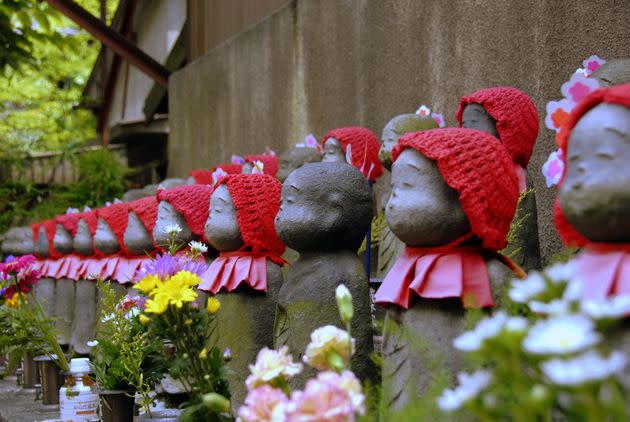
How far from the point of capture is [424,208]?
107 inches

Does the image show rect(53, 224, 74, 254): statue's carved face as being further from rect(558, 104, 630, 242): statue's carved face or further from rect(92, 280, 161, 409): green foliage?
rect(558, 104, 630, 242): statue's carved face

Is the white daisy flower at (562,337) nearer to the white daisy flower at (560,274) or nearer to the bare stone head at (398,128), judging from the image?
the white daisy flower at (560,274)

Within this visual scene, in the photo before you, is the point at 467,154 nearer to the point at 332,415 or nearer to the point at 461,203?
the point at 461,203

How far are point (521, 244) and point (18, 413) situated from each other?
2.69m

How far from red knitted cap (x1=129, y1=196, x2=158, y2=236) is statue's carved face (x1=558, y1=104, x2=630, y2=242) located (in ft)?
10.7

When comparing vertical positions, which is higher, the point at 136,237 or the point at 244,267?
the point at 136,237

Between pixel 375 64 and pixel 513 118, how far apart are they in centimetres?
266

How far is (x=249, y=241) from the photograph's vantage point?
152 inches

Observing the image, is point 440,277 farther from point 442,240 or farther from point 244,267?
point 244,267

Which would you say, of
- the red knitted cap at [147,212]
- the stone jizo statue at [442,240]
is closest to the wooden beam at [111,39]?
the red knitted cap at [147,212]

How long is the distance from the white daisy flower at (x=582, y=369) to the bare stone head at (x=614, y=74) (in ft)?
6.25

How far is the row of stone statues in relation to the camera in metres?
2.06

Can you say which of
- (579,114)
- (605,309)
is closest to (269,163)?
(579,114)

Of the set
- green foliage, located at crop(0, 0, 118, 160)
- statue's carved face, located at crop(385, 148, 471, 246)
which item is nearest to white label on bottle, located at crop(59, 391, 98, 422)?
statue's carved face, located at crop(385, 148, 471, 246)
